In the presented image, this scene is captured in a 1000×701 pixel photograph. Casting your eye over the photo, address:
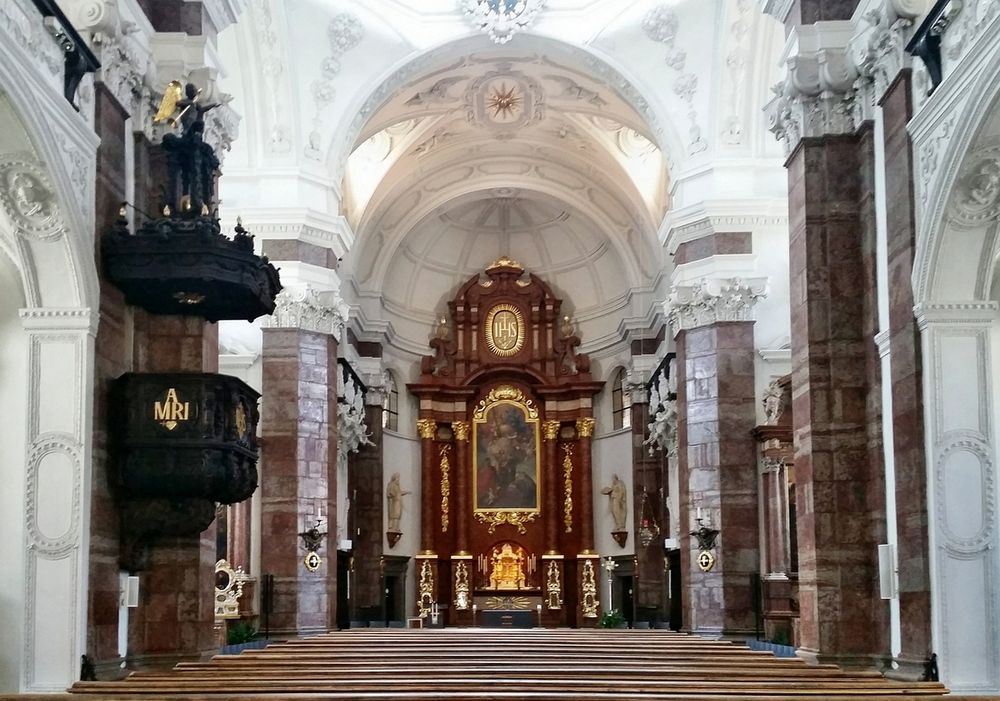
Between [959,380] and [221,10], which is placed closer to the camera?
[959,380]

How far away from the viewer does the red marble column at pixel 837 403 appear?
11766 mm

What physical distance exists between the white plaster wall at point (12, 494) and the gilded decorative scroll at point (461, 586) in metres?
19.9

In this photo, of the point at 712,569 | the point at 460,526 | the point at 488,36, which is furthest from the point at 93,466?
the point at 460,526

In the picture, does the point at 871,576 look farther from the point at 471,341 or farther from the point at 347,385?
the point at 471,341

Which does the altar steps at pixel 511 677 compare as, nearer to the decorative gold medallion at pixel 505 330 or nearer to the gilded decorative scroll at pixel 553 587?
the gilded decorative scroll at pixel 553 587

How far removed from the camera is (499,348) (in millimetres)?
31875

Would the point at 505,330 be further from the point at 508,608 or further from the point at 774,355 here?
the point at 774,355

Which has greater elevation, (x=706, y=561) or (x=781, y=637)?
(x=706, y=561)

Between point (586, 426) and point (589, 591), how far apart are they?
12.4ft

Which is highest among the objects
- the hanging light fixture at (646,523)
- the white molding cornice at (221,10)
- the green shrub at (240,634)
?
the white molding cornice at (221,10)

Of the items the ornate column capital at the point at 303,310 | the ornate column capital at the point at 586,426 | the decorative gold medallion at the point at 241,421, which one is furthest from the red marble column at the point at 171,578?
the ornate column capital at the point at 586,426

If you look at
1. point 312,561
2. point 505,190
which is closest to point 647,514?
point 505,190

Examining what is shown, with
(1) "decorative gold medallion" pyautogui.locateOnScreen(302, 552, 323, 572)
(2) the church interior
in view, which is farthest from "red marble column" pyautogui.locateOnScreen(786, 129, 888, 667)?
(1) "decorative gold medallion" pyautogui.locateOnScreen(302, 552, 323, 572)

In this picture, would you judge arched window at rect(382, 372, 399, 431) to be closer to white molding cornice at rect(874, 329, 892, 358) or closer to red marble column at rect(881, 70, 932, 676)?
white molding cornice at rect(874, 329, 892, 358)
